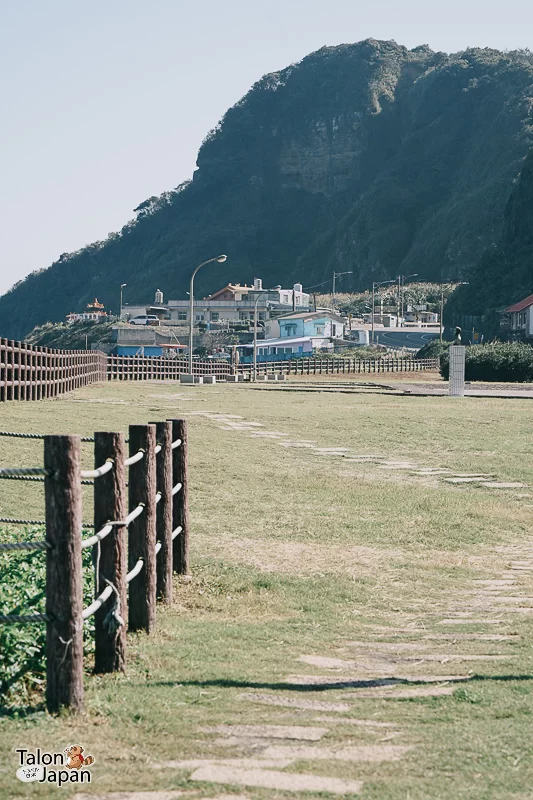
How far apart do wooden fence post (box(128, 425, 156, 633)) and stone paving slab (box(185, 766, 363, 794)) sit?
2498 millimetres

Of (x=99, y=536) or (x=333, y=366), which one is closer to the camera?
(x=99, y=536)

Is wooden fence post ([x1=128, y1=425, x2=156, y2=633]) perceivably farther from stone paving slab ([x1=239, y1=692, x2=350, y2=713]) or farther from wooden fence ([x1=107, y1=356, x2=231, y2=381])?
wooden fence ([x1=107, y1=356, x2=231, y2=381])

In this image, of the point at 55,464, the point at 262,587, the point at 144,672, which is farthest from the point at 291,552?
the point at 55,464

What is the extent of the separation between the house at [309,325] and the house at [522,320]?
72.7 ft

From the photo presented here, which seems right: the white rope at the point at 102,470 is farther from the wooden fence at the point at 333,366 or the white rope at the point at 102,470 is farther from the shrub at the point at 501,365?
the wooden fence at the point at 333,366

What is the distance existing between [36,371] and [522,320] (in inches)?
3588

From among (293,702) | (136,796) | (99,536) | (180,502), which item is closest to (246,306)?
(180,502)

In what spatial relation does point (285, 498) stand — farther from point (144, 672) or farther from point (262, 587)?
point (144, 672)

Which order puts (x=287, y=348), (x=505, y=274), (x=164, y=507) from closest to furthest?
(x=164, y=507) → (x=287, y=348) → (x=505, y=274)

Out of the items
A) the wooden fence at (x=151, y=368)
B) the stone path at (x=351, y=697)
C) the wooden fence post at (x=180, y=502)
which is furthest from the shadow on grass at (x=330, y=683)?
the wooden fence at (x=151, y=368)

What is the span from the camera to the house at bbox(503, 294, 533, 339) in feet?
362

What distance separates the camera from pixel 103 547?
20.5 ft
